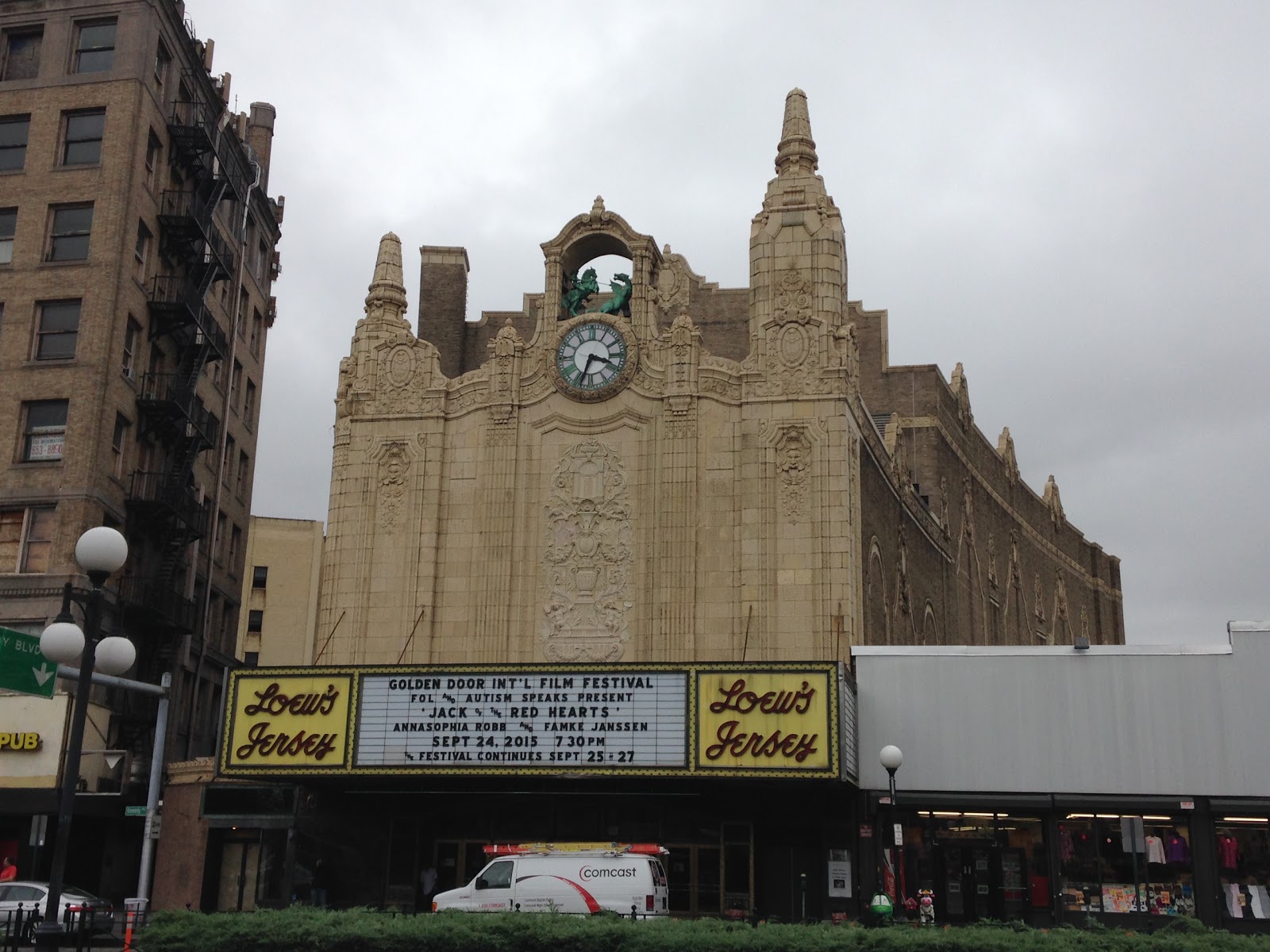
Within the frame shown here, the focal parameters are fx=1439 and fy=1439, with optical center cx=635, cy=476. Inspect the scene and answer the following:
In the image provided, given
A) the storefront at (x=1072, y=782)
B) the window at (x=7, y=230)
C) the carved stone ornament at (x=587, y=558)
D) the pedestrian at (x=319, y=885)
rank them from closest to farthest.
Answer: the storefront at (x=1072, y=782)
the pedestrian at (x=319, y=885)
the carved stone ornament at (x=587, y=558)
the window at (x=7, y=230)

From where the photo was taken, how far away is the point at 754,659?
3581 cm

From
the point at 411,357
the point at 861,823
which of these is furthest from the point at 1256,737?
the point at 411,357

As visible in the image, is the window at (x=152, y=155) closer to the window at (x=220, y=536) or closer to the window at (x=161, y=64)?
the window at (x=161, y=64)

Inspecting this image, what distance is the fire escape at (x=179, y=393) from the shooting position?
1978 inches

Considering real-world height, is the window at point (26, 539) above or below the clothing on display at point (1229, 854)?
above

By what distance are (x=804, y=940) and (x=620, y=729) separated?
14.1 metres

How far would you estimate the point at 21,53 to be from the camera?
5181 cm

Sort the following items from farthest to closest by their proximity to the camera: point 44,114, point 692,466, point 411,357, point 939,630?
point 939,630 → point 44,114 → point 411,357 → point 692,466

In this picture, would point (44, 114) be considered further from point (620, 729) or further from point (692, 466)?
point (620, 729)

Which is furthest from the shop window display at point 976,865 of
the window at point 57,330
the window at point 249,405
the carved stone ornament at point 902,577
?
the window at point 249,405

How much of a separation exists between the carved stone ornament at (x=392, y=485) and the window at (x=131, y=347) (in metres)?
14.2

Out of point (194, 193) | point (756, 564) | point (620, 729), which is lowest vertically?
point (620, 729)

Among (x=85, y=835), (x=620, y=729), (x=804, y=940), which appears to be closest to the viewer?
(x=804, y=940)

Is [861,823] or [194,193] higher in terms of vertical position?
[194,193]
